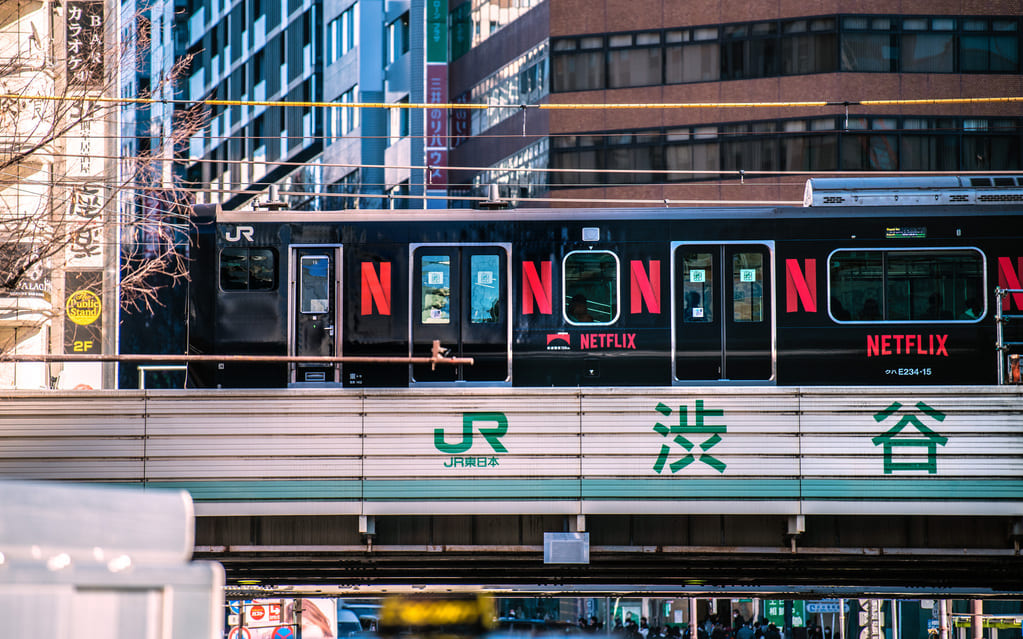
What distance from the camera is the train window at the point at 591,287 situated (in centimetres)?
2273

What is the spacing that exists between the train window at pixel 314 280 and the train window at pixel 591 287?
14.0ft

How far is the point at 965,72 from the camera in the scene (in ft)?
150

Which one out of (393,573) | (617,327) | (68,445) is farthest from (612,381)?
(68,445)

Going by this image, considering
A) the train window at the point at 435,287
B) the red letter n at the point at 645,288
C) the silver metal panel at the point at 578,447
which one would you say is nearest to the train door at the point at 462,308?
the train window at the point at 435,287

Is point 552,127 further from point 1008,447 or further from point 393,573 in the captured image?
point 1008,447

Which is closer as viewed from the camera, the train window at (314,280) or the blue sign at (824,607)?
the train window at (314,280)

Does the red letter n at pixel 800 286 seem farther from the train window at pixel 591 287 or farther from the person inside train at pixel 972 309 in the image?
the train window at pixel 591 287

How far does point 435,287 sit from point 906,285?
8.26 m

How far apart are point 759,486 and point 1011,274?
7.06 m

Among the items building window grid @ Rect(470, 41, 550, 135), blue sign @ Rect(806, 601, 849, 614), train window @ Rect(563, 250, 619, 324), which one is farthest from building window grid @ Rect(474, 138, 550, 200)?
train window @ Rect(563, 250, 619, 324)

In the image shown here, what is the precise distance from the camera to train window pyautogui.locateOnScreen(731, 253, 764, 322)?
73.9 ft

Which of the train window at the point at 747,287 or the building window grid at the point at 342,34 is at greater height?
the building window grid at the point at 342,34

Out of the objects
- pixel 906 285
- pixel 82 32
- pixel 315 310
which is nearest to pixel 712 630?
pixel 906 285

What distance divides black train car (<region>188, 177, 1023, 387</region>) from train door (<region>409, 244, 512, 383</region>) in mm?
25
